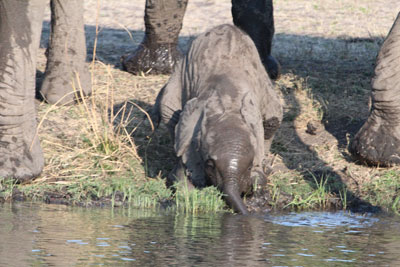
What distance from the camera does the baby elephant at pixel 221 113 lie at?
5.90m

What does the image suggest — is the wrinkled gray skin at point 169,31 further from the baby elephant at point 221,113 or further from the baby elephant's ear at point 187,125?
the baby elephant's ear at point 187,125

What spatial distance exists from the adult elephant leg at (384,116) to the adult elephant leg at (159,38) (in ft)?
9.03

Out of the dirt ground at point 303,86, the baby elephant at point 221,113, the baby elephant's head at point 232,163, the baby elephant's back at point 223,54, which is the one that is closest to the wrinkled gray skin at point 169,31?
the dirt ground at point 303,86

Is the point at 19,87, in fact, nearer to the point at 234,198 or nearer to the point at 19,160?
the point at 19,160

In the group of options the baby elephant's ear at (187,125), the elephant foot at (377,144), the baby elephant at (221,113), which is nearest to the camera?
the baby elephant at (221,113)

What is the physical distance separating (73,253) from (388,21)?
1061cm

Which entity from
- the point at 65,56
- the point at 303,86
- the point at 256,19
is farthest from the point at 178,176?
the point at 256,19

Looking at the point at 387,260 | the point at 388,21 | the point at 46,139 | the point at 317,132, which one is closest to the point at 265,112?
the point at 317,132

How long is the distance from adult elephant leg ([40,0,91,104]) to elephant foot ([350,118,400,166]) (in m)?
2.60

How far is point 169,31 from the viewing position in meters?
9.50

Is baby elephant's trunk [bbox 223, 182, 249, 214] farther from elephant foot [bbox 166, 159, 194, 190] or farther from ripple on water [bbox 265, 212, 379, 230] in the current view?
elephant foot [bbox 166, 159, 194, 190]

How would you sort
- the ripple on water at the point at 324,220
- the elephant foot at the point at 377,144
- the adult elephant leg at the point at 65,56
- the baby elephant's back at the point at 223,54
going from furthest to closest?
the adult elephant leg at the point at 65,56, the elephant foot at the point at 377,144, the baby elephant's back at the point at 223,54, the ripple on water at the point at 324,220

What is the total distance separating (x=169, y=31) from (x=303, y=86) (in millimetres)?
1532

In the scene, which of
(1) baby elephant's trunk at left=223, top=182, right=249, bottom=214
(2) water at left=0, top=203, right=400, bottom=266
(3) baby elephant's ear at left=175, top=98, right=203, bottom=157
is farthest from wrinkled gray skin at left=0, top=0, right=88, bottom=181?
(1) baby elephant's trunk at left=223, top=182, right=249, bottom=214
